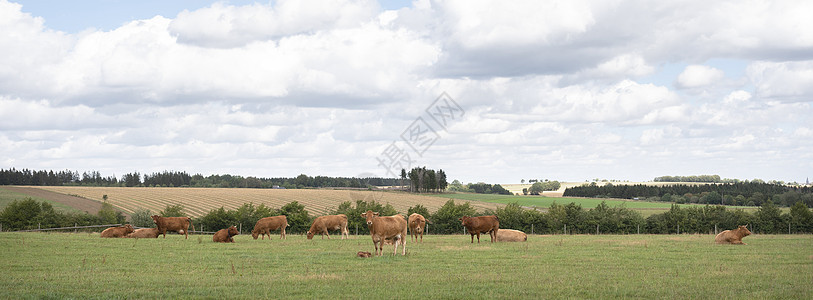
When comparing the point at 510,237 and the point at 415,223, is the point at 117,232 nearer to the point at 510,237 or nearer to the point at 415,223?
the point at 415,223

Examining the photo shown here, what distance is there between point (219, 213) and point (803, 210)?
66.3m

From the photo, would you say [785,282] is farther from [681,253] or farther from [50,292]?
[50,292]

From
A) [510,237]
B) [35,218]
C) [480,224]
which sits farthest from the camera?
[35,218]

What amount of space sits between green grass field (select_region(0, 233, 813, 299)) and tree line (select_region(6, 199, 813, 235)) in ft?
134

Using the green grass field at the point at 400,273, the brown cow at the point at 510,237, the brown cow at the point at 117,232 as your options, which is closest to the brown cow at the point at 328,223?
the brown cow at the point at 510,237

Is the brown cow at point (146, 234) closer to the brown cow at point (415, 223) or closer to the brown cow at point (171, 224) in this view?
the brown cow at point (171, 224)

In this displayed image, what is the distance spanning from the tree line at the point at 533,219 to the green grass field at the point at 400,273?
134ft

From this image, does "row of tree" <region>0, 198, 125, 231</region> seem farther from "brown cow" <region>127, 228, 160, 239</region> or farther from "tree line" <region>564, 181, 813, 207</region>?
"tree line" <region>564, 181, 813, 207</region>

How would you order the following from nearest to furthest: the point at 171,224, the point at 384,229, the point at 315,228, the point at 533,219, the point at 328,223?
the point at 384,229
the point at 171,224
the point at 315,228
the point at 328,223
the point at 533,219

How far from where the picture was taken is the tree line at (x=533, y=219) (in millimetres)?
66625

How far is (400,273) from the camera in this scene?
57.9 feet

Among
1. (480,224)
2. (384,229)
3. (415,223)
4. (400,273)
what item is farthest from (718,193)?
(400,273)

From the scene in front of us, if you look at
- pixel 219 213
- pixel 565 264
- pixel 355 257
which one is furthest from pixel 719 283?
pixel 219 213

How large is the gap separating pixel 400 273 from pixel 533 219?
53527 millimetres
